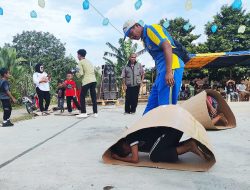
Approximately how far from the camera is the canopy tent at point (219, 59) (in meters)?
18.3

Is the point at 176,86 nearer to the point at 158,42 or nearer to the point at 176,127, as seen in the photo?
the point at 158,42

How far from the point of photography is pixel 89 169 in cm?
330

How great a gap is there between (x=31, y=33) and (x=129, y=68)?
80.9m

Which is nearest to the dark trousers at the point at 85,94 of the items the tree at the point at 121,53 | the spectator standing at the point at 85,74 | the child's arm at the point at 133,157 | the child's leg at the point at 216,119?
the spectator standing at the point at 85,74

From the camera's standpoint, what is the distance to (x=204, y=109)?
20.1 ft

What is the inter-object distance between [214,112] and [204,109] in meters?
0.39

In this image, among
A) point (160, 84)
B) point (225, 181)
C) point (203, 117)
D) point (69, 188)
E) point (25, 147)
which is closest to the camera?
point (69, 188)

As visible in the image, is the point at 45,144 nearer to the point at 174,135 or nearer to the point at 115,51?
the point at 174,135

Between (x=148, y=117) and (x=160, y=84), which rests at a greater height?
(x=160, y=84)

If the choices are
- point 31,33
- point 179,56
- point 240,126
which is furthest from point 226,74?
point 31,33

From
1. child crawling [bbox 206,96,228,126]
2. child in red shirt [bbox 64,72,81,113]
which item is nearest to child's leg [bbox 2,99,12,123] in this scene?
child in red shirt [bbox 64,72,81,113]

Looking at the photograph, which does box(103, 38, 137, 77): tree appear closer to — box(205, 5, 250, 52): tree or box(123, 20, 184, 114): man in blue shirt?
box(205, 5, 250, 52): tree

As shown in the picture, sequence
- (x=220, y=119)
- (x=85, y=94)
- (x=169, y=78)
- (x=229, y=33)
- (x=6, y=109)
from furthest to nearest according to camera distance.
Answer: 1. (x=229, y=33)
2. (x=85, y=94)
3. (x=6, y=109)
4. (x=220, y=119)
5. (x=169, y=78)

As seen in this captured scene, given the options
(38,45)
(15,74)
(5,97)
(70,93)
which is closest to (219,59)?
(15,74)
